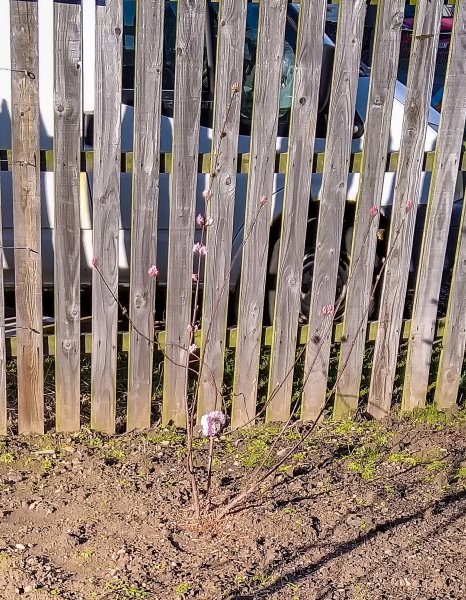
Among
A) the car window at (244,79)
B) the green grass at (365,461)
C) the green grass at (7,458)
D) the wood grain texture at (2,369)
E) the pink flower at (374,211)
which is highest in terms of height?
the car window at (244,79)

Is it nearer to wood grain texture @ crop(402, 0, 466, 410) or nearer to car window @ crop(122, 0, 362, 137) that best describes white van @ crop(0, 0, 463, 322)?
car window @ crop(122, 0, 362, 137)

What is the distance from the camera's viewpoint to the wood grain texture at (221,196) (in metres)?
3.42

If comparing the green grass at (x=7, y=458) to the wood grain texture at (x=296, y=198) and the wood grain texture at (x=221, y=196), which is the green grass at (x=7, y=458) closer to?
the wood grain texture at (x=221, y=196)

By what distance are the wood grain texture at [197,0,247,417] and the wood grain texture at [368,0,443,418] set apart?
834 mm

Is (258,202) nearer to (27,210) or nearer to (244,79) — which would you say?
(27,210)

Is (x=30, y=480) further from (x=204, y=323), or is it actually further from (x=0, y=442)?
(x=204, y=323)

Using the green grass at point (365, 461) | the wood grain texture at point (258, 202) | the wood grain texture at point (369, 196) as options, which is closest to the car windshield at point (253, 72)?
the wood grain texture at point (369, 196)

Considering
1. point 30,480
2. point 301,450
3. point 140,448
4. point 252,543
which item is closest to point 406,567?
point 252,543

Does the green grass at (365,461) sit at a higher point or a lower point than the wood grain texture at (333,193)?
lower

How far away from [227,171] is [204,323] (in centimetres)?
75

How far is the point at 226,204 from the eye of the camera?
3.69 meters

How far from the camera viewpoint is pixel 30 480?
353 centimetres

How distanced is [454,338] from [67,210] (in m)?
2.18

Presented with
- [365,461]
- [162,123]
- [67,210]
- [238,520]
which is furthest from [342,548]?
[162,123]
